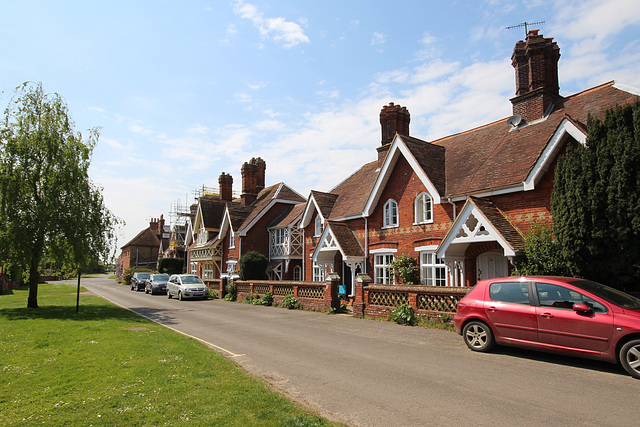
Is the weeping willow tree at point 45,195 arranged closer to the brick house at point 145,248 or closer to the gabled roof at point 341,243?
the gabled roof at point 341,243

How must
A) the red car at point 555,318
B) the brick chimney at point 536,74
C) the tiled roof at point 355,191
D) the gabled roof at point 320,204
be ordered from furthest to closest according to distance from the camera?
the gabled roof at point 320,204, the tiled roof at point 355,191, the brick chimney at point 536,74, the red car at point 555,318

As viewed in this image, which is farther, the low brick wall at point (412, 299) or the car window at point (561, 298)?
the low brick wall at point (412, 299)

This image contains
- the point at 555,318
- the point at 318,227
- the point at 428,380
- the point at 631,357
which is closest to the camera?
the point at 631,357

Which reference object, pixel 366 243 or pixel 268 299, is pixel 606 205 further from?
pixel 268 299

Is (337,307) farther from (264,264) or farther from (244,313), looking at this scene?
(264,264)

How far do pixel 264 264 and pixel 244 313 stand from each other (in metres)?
11.7

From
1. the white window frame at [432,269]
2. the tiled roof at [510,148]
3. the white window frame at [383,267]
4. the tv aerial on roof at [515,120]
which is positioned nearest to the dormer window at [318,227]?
the white window frame at [383,267]

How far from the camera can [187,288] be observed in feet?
88.6

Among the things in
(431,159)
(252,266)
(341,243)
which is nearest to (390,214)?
(341,243)

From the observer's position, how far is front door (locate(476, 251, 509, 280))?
14930 mm

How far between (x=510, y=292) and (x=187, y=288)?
2265 centimetres

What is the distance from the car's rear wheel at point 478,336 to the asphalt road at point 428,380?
203 millimetres

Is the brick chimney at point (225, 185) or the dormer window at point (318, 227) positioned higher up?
the brick chimney at point (225, 185)

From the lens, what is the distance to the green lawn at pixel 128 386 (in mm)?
5055
